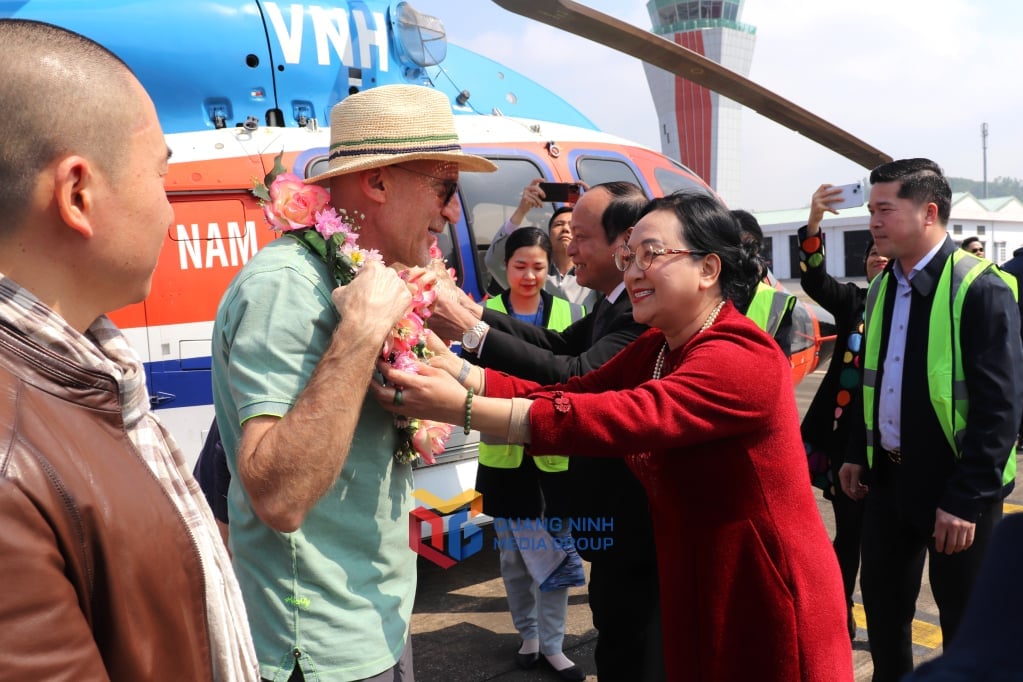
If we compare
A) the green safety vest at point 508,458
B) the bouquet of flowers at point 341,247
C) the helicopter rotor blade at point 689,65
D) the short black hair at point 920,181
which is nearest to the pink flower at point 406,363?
the bouquet of flowers at point 341,247

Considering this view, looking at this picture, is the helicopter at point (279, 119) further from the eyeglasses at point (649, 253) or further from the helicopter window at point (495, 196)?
the eyeglasses at point (649, 253)

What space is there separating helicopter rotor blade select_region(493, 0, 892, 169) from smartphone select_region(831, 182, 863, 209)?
2096 millimetres

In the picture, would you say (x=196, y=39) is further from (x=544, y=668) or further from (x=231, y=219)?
(x=544, y=668)

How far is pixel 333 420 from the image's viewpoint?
1.47 m

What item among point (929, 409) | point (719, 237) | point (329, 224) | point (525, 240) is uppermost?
point (329, 224)

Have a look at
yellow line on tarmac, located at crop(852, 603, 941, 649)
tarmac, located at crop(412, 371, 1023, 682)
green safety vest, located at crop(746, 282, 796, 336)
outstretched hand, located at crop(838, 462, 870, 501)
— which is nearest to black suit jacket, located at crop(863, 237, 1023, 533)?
outstretched hand, located at crop(838, 462, 870, 501)

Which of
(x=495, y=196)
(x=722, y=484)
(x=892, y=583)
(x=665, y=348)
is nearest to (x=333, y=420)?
(x=722, y=484)

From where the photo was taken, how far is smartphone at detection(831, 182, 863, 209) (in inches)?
156

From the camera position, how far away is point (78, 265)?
1.04m

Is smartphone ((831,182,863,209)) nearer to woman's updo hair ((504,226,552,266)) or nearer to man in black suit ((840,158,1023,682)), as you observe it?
man in black suit ((840,158,1023,682))

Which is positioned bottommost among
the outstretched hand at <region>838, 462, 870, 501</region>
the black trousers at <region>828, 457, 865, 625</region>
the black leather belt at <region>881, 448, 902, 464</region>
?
the black trousers at <region>828, 457, 865, 625</region>

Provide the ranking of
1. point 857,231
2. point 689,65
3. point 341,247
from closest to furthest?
point 341,247 < point 689,65 < point 857,231

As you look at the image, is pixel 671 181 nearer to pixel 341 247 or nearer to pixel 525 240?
pixel 525 240

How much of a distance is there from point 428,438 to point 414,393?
174 mm
